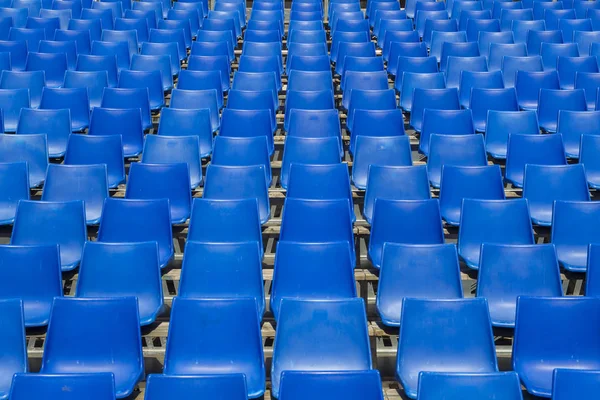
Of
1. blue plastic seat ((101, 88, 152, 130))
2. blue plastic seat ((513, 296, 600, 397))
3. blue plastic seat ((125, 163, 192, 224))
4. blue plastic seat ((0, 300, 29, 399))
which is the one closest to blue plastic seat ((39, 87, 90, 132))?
blue plastic seat ((101, 88, 152, 130))

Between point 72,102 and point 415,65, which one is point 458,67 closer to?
point 415,65

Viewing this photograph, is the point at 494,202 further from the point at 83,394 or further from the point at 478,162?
the point at 83,394

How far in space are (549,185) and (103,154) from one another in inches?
95.2

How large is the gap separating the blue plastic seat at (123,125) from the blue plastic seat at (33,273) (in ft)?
4.97

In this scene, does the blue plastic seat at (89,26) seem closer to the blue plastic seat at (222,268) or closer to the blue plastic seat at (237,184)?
the blue plastic seat at (237,184)

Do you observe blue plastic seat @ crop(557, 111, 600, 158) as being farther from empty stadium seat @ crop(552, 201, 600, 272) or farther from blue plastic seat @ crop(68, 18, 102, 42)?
blue plastic seat @ crop(68, 18, 102, 42)

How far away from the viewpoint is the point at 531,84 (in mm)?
5141

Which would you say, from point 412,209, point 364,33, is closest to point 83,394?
point 412,209

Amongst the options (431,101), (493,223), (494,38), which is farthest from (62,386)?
(494,38)

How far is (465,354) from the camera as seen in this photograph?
8.88ft

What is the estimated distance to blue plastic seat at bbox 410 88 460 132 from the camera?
480 centimetres

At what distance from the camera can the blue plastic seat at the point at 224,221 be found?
11.2ft

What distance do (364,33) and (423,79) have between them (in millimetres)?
1255

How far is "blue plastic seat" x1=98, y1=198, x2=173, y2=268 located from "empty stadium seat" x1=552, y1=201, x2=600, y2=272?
1815 mm
